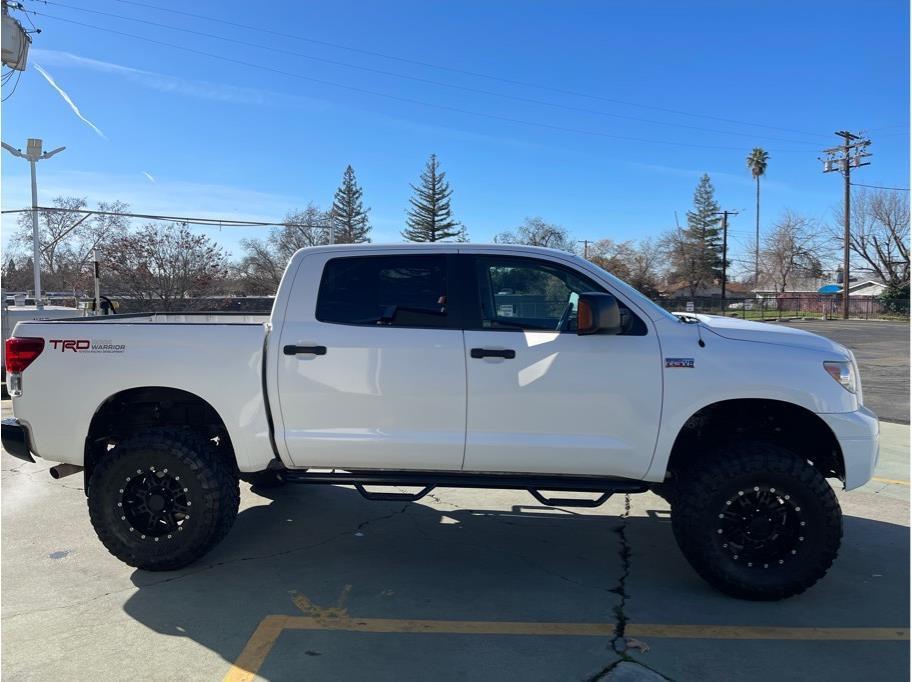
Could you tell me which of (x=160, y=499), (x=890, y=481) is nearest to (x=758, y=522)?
(x=890, y=481)

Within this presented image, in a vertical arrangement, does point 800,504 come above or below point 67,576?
above

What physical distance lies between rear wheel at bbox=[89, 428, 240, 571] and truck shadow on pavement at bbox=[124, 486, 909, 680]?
7.5 inches

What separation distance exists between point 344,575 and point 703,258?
81.6m

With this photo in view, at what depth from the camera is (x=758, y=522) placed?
397 centimetres

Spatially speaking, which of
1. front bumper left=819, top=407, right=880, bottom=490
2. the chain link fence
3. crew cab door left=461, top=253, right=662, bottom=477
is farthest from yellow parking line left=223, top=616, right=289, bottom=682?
the chain link fence

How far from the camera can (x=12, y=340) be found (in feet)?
14.2

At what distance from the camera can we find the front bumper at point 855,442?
3.91 m

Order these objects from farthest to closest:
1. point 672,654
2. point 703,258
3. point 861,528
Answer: point 703,258 → point 861,528 → point 672,654

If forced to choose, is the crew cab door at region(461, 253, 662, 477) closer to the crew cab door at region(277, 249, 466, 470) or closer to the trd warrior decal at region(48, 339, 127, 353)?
the crew cab door at region(277, 249, 466, 470)

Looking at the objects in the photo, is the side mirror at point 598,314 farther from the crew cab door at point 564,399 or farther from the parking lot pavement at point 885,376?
the parking lot pavement at point 885,376

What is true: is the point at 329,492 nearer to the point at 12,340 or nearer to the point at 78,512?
the point at 78,512

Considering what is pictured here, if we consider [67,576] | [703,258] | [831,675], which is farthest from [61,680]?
[703,258]

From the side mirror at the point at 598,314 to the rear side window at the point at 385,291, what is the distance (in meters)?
0.86

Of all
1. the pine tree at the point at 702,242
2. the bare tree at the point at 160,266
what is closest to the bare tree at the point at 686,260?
the pine tree at the point at 702,242
